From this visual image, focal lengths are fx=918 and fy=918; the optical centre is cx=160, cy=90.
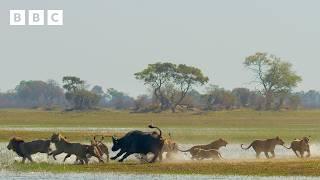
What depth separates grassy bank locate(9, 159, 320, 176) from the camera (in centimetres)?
3153

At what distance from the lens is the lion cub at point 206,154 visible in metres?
37.8

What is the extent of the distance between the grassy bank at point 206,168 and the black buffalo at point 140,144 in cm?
169

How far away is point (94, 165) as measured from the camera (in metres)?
34.6

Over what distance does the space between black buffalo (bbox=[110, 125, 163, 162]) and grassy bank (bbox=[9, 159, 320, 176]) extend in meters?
1.69

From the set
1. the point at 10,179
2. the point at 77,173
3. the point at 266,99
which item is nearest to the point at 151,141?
the point at 77,173

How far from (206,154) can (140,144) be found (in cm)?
277

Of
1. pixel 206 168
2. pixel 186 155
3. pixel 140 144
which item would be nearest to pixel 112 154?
pixel 186 155

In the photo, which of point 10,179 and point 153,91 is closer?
point 10,179

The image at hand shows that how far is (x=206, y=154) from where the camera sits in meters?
37.9

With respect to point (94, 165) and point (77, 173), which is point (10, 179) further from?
point (94, 165)

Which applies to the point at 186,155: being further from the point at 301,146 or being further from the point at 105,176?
the point at 105,176

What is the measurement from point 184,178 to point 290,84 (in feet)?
407

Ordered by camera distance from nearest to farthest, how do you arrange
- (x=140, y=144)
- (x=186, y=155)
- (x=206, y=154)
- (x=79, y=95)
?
(x=140, y=144) < (x=206, y=154) < (x=186, y=155) < (x=79, y=95)

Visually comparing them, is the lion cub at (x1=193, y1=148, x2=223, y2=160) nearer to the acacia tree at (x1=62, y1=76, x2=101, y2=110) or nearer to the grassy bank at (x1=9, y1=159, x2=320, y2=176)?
the grassy bank at (x1=9, y1=159, x2=320, y2=176)
